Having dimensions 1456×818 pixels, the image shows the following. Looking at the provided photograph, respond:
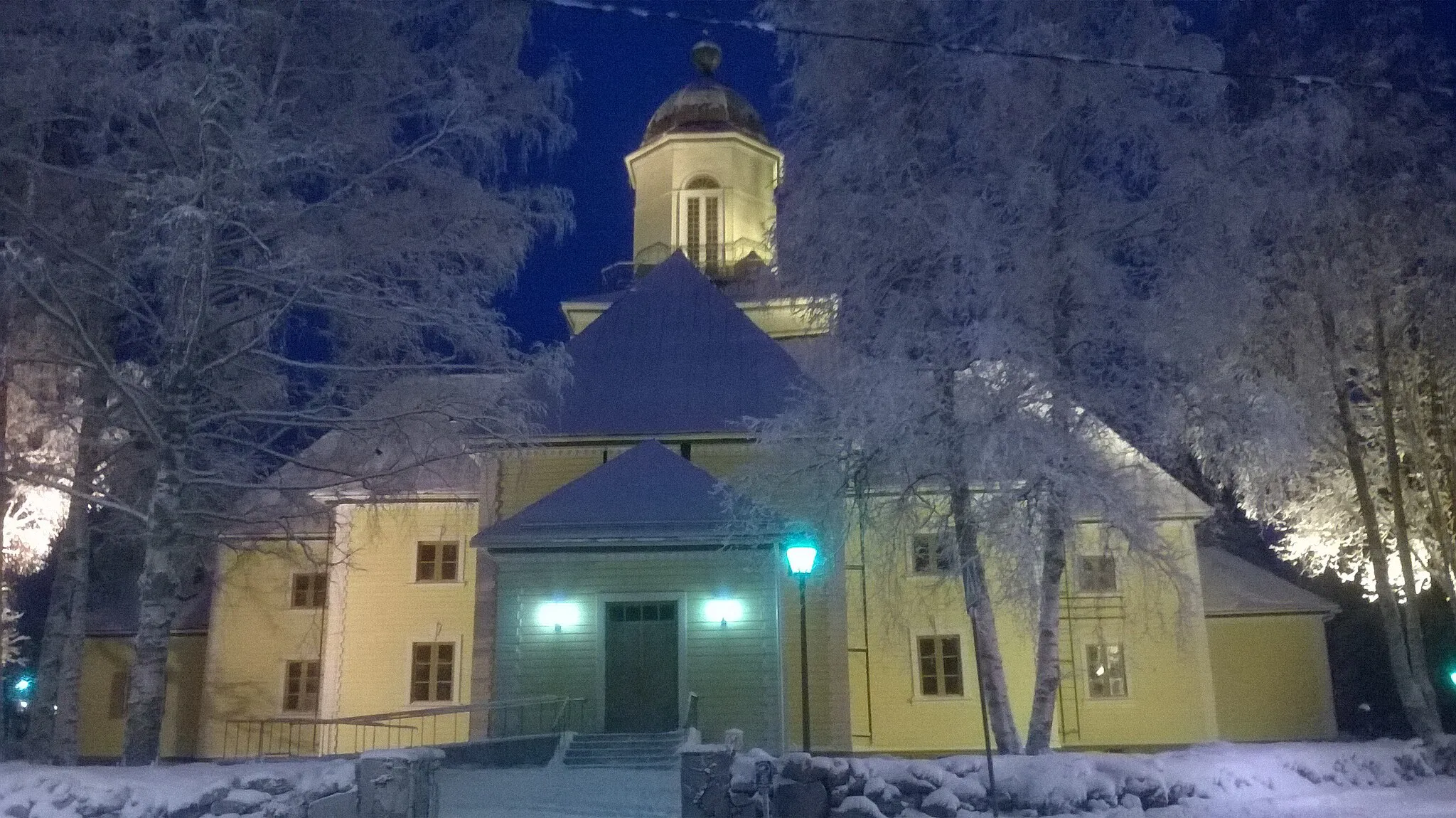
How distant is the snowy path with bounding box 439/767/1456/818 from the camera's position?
1160cm

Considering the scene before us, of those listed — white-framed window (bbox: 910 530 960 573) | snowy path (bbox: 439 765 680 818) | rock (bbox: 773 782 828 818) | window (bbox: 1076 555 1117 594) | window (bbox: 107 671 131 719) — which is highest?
white-framed window (bbox: 910 530 960 573)

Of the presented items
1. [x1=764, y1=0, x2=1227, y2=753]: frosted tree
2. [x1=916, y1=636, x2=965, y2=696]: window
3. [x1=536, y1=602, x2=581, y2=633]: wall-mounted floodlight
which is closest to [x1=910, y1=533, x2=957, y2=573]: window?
[x1=916, y1=636, x2=965, y2=696]: window

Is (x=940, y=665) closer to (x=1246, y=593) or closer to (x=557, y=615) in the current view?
(x=557, y=615)

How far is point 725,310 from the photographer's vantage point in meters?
22.7

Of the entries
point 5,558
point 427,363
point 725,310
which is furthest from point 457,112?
point 5,558

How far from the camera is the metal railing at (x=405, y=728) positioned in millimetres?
17094

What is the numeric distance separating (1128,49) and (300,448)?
16.7 metres

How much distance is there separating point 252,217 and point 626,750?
9.00 m

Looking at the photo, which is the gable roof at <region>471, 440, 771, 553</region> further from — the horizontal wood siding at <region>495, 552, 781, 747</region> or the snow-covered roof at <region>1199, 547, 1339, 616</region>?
the snow-covered roof at <region>1199, 547, 1339, 616</region>

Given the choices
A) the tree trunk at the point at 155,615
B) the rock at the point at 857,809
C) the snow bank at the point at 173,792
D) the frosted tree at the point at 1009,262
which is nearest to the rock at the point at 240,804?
the snow bank at the point at 173,792

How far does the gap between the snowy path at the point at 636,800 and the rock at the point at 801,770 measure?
194cm

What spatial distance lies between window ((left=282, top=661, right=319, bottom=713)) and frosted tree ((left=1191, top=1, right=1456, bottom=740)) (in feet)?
60.1

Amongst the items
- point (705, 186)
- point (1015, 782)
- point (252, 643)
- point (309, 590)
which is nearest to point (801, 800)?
point (1015, 782)

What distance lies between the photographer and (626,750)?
16.4 metres
